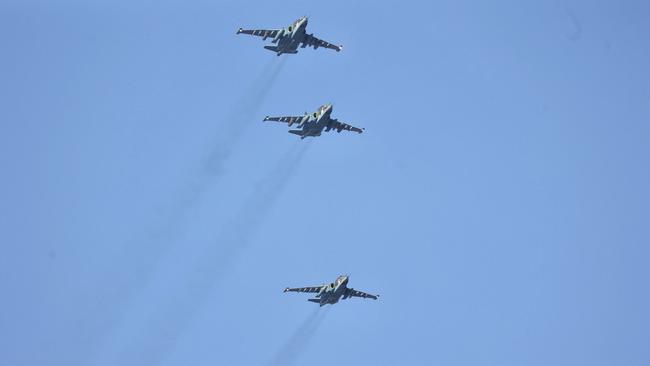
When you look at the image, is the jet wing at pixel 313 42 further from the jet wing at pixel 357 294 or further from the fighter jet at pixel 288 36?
the jet wing at pixel 357 294

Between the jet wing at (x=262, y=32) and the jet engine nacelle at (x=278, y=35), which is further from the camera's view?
the jet wing at (x=262, y=32)

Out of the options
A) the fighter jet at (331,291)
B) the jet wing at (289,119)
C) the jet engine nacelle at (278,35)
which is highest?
the jet engine nacelle at (278,35)

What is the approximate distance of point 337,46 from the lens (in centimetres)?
17212

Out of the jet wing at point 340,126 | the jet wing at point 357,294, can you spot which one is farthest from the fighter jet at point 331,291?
the jet wing at point 340,126

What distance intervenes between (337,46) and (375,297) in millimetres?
30185

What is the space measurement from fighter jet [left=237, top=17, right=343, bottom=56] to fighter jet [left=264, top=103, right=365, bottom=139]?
25.0 feet

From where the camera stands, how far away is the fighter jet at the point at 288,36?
164875mm

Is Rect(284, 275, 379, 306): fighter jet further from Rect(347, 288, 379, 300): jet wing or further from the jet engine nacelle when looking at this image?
the jet engine nacelle

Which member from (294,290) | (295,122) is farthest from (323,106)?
(294,290)

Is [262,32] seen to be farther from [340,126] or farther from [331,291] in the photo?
[331,291]

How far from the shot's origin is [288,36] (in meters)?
165

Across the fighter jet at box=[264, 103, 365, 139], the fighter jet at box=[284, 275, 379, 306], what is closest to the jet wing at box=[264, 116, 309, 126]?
the fighter jet at box=[264, 103, 365, 139]

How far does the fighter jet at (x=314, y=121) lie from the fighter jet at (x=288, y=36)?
25.0 feet

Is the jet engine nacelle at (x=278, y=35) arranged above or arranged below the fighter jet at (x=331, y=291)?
above
